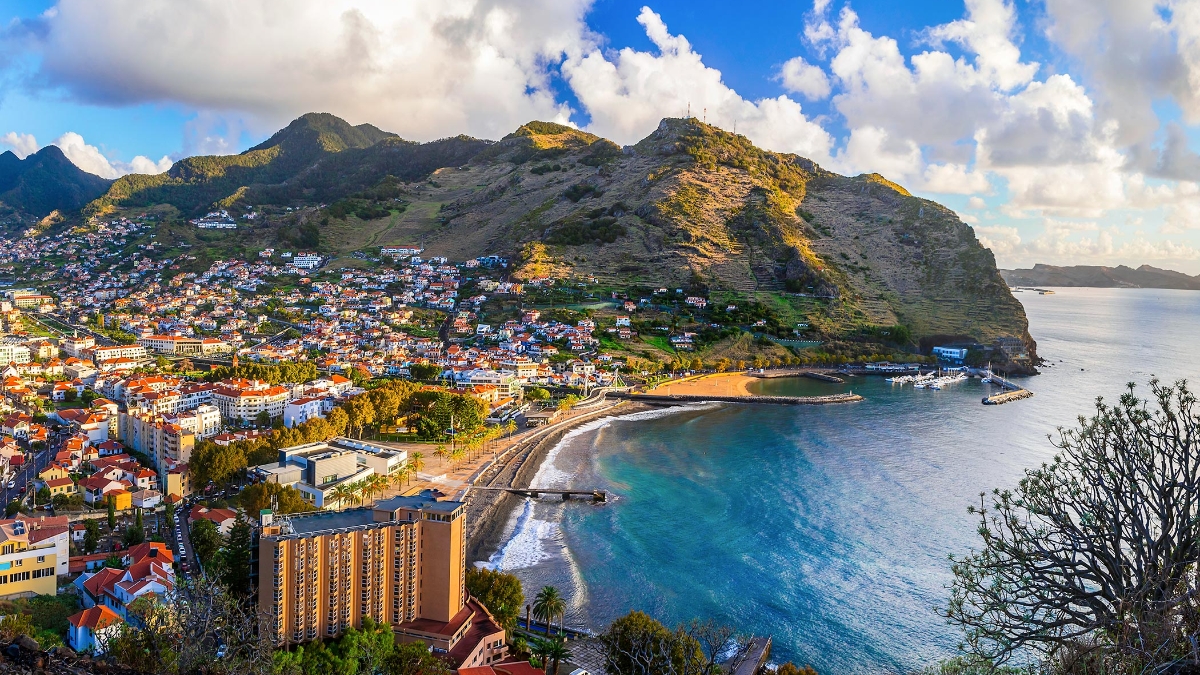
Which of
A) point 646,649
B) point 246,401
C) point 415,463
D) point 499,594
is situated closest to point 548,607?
point 499,594

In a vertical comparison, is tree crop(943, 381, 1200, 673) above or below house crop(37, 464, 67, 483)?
above

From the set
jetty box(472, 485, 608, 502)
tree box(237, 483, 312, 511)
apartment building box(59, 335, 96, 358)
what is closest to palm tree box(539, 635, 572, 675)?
tree box(237, 483, 312, 511)

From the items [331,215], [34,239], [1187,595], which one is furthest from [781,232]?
[34,239]

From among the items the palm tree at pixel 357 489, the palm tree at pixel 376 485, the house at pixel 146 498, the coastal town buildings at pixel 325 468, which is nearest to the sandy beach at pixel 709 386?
the coastal town buildings at pixel 325 468

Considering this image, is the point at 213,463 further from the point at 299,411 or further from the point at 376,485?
the point at 299,411

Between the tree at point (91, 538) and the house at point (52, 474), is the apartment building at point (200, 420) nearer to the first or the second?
the house at point (52, 474)

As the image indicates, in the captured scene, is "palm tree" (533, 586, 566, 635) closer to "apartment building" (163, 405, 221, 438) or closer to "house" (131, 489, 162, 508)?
"house" (131, 489, 162, 508)
